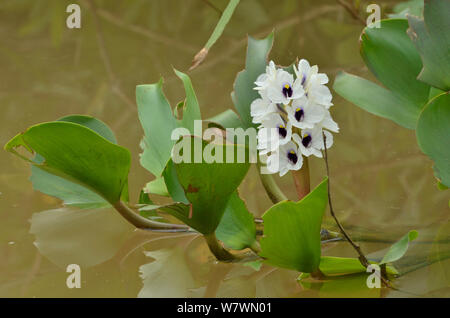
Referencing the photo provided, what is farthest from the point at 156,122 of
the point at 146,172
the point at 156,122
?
the point at 146,172

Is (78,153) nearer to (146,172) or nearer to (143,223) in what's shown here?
(143,223)

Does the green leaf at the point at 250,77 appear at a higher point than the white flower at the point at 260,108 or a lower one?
higher

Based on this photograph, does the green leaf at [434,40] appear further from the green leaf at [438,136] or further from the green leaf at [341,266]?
the green leaf at [341,266]

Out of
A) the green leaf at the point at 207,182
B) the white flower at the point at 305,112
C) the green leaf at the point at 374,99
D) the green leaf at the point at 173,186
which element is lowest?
the green leaf at the point at 207,182

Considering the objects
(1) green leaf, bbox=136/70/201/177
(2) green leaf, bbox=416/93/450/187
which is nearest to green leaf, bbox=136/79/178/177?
(1) green leaf, bbox=136/70/201/177

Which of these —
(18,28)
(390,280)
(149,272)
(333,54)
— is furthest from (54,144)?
(18,28)

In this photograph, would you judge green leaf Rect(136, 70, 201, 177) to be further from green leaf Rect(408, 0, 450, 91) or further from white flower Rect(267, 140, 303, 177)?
green leaf Rect(408, 0, 450, 91)

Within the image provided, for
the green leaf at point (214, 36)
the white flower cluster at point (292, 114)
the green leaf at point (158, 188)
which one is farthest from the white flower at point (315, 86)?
the green leaf at point (158, 188)
